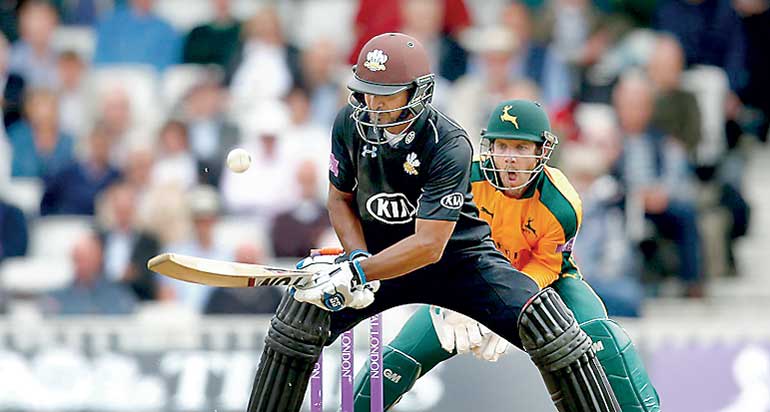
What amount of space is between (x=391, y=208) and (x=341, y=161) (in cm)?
27

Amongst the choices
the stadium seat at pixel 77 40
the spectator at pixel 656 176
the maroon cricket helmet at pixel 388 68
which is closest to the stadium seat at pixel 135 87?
the stadium seat at pixel 77 40

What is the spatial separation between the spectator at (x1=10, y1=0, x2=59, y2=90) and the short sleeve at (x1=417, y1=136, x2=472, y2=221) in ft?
20.4

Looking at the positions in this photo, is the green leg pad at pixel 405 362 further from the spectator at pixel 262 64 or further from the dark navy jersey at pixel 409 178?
the spectator at pixel 262 64

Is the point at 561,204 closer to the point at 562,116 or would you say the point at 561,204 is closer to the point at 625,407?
the point at 625,407

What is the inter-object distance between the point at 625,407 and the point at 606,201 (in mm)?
3142

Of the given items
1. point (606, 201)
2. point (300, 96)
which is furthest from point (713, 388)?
point (300, 96)

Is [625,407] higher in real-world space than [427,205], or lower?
lower

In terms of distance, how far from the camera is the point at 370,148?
6.28 meters

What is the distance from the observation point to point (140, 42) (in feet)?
38.7

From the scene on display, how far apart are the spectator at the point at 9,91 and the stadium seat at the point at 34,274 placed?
1229 millimetres

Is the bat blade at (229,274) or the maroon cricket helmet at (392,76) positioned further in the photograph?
the maroon cricket helmet at (392,76)

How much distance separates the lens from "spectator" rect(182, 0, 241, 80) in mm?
11680

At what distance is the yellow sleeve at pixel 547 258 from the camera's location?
6.95 m

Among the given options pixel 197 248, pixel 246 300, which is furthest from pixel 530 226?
pixel 197 248
